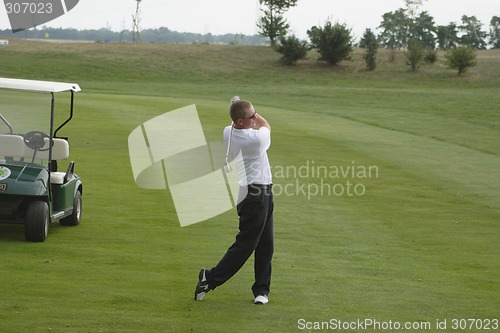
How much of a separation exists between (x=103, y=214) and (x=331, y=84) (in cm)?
4246

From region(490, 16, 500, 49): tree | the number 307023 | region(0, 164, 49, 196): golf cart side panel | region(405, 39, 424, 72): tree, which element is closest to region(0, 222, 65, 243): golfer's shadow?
region(0, 164, 49, 196): golf cart side panel

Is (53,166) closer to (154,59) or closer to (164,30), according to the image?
(154,59)

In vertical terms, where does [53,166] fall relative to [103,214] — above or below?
above

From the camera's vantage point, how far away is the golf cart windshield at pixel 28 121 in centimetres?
1051

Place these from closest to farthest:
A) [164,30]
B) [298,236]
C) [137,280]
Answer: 1. [137,280]
2. [298,236]
3. [164,30]

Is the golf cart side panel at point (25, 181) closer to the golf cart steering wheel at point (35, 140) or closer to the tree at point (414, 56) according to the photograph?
the golf cart steering wheel at point (35, 140)

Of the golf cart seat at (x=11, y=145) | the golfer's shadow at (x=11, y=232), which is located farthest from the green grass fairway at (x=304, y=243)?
the golf cart seat at (x=11, y=145)

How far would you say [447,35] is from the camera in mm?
94188

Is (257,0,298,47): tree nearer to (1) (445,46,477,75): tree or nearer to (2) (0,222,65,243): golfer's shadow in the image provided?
(1) (445,46,477,75): tree

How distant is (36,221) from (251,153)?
3.18 meters

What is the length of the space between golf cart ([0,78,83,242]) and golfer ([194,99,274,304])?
9.59 feet

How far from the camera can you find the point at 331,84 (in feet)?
177

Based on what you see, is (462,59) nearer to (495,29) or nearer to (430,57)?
(430,57)

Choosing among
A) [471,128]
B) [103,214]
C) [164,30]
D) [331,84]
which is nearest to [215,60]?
[331,84]
